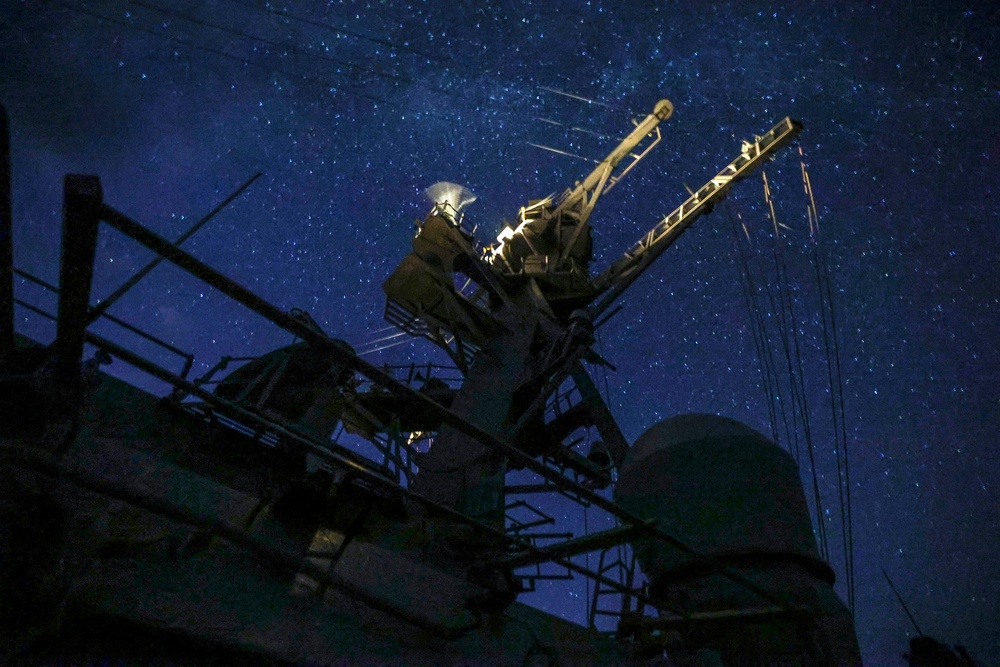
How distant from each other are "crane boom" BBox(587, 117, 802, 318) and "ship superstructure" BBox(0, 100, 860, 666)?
23.2 ft

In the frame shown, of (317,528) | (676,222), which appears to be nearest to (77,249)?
(317,528)

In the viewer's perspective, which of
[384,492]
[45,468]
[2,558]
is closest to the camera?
[2,558]

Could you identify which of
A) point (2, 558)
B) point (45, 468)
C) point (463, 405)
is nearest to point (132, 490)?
point (45, 468)

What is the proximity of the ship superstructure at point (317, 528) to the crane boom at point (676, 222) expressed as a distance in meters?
7.07

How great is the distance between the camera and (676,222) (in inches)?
789

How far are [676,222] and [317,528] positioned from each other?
1739 centimetres

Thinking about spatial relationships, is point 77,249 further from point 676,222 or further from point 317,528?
point 676,222

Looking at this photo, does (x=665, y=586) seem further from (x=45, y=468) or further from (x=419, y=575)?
(x=45, y=468)

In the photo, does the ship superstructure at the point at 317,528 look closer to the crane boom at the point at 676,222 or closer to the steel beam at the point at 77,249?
the steel beam at the point at 77,249

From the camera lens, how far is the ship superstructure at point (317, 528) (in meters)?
Answer: 3.57

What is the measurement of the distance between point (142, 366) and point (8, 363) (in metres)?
0.92

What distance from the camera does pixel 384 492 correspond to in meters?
7.42

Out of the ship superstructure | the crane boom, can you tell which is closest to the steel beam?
the ship superstructure

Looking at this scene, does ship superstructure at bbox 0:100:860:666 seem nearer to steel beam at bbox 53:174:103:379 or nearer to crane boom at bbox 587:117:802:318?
steel beam at bbox 53:174:103:379
